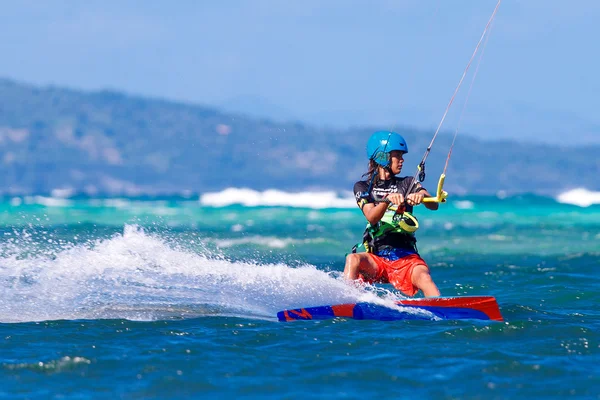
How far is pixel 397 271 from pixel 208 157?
6629 inches

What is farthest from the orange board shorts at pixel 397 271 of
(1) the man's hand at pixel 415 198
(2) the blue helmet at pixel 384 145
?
(2) the blue helmet at pixel 384 145

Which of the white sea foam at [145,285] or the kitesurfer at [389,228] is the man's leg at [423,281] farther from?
the white sea foam at [145,285]

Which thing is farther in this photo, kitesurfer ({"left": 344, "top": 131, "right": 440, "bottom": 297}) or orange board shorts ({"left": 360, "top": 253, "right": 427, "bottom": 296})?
orange board shorts ({"left": 360, "top": 253, "right": 427, "bottom": 296})

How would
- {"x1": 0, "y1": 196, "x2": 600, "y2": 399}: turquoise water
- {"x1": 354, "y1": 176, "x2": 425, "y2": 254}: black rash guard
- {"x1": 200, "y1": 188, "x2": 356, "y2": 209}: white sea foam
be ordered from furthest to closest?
→ {"x1": 200, "y1": 188, "x2": 356, "y2": 209}: white sea foam → {"x1": 354, "y1": 176, "x2": 425, "y2": 254}: black rash guard → {"x1": 0, "y1": 196, "x2": 600, "y2": 399}: turquoise water

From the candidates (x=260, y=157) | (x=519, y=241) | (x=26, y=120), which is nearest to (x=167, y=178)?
(x=260, y=157)

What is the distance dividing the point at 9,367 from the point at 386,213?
159 inches

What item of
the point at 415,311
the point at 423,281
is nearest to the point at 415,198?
the point at 423,281

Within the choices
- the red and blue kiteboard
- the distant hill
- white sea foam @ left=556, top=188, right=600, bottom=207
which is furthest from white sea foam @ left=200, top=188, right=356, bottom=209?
the distant hill

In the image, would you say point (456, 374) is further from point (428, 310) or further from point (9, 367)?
point (9, 367)

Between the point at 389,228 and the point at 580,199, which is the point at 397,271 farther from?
the point at 580,199

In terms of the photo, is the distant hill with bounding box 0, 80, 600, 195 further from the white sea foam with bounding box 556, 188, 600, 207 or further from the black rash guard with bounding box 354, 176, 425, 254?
the black rash guard with bounding box 354, 176, 425, 254

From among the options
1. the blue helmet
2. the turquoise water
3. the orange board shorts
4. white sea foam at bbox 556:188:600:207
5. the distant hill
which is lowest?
the turquoise water

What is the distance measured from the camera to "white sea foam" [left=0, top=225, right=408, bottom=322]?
9055mm

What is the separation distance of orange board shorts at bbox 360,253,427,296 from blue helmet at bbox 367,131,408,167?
3.14ft
